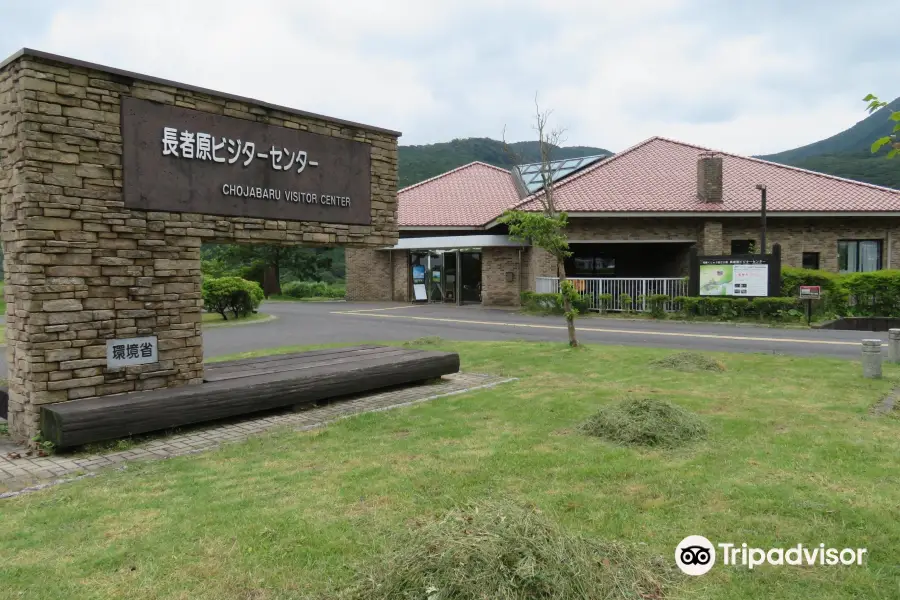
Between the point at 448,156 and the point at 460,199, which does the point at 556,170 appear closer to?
the point at 460,199

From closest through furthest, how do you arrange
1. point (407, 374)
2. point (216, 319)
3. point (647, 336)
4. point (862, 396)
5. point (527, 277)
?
point (862, 396)
point (407, 374)
point (647, 336)
point (216, 319)
point (527, 277)

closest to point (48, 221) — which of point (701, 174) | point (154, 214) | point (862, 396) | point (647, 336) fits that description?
point (154, 214)

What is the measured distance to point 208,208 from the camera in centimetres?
716

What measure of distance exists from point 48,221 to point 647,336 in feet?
42.5

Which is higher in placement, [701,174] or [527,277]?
[701,174]

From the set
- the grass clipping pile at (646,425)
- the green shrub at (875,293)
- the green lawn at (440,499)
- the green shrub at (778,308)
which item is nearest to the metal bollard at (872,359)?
the green lawn at (440,499)

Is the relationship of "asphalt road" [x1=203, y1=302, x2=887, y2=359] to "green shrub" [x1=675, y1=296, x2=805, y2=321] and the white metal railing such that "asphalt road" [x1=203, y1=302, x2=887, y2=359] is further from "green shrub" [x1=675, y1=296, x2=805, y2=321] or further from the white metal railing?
the white metal railing

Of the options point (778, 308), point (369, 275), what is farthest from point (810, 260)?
point (369, 275)

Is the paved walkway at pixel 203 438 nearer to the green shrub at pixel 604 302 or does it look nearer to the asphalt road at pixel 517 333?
the asphalt road at pixel 517 333

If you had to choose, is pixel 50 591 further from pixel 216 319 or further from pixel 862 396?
pixel 216 319

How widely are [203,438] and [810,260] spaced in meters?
25.6

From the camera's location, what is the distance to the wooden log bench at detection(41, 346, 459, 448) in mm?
5660

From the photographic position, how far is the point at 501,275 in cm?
2653

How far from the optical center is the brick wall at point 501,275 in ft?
86.5
